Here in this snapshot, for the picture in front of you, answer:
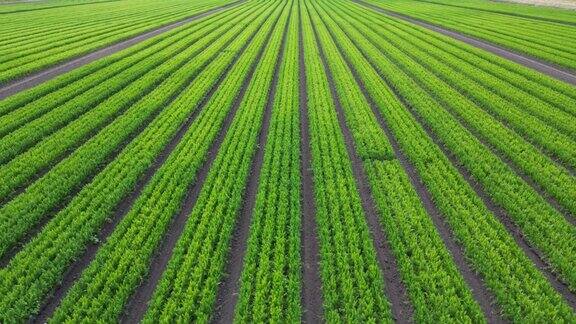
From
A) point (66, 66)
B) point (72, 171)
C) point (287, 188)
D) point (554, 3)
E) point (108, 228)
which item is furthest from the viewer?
point (554, 3)

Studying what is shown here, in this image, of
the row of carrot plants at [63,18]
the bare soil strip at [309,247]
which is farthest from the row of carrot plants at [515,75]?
the row of carrot plants at [63,18]

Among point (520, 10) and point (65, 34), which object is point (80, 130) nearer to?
point (65, 34)

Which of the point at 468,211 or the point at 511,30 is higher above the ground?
the point at 511,30

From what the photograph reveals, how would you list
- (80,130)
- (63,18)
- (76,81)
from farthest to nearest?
1. (63,18)
2. (76,81)
3. (80,130)

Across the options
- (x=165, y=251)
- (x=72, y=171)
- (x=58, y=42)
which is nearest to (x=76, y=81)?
(x=72, y=171)

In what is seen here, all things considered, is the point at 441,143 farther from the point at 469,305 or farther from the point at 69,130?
the point at 69,130

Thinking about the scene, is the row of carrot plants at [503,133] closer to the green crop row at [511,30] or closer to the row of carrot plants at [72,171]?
the green crop row at [511,30]
